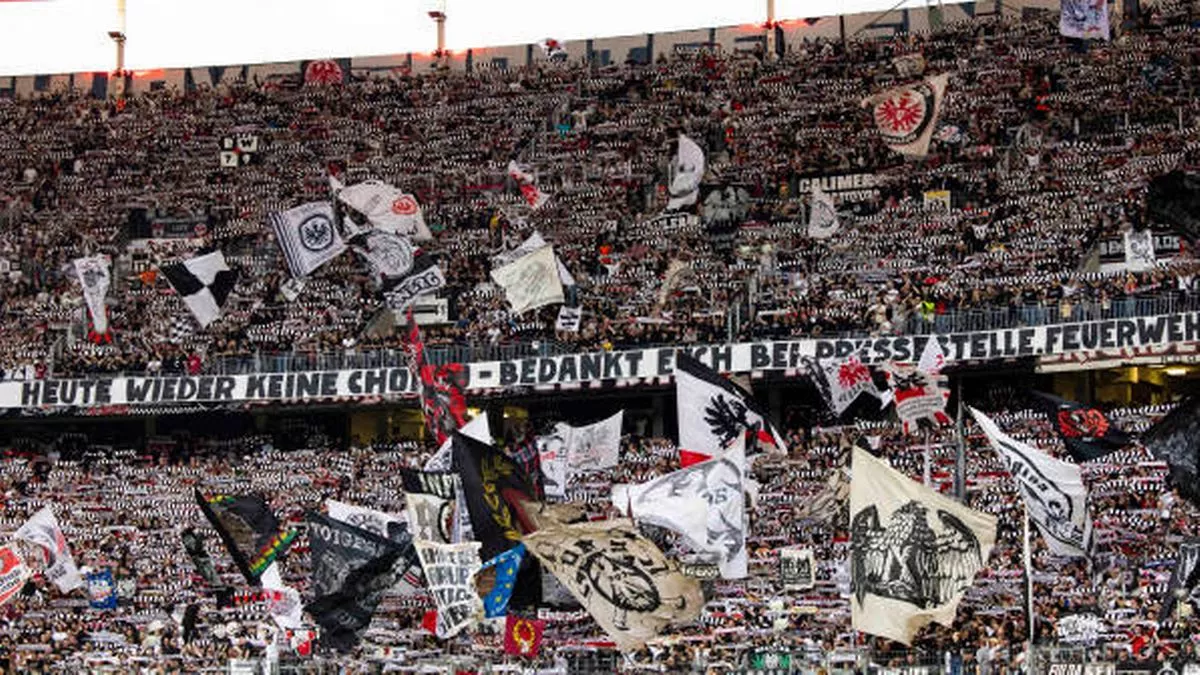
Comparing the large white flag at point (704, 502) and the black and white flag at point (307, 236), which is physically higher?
the black and white flag at point (307, 236)

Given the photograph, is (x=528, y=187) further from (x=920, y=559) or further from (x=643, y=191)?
(x=920, y=559)

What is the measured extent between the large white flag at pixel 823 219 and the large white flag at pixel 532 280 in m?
5.72

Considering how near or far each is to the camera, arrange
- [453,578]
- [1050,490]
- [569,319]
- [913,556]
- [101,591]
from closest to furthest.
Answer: [913,556]
[1050,490]
[453,578]
[101,591]
[569,319]

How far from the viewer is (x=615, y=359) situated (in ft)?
144

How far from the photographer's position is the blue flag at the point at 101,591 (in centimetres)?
4059

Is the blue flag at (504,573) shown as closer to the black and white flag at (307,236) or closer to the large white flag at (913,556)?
the large white flag at (913,556)

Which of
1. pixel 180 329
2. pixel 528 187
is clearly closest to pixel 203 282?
pixel 180 329

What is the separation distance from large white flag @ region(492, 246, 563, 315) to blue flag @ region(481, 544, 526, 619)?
1782cm

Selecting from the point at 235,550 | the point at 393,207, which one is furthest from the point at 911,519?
the point at 393,207

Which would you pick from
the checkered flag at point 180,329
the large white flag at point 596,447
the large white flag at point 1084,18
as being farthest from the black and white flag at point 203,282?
the large white flag at point 1084,18

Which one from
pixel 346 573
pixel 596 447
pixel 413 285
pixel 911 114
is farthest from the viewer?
pixel 911 114

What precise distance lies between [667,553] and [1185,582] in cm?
979

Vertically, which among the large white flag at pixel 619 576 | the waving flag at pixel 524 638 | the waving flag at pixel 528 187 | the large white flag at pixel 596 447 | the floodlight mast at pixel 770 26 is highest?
the floodlight mast at pixel 770 26

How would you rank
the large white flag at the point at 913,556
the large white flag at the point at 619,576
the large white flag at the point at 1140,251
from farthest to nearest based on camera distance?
the large white flag at the point at 1140,251, the large white flag at the point at 619,576, the large white flag at the point at 913,556
